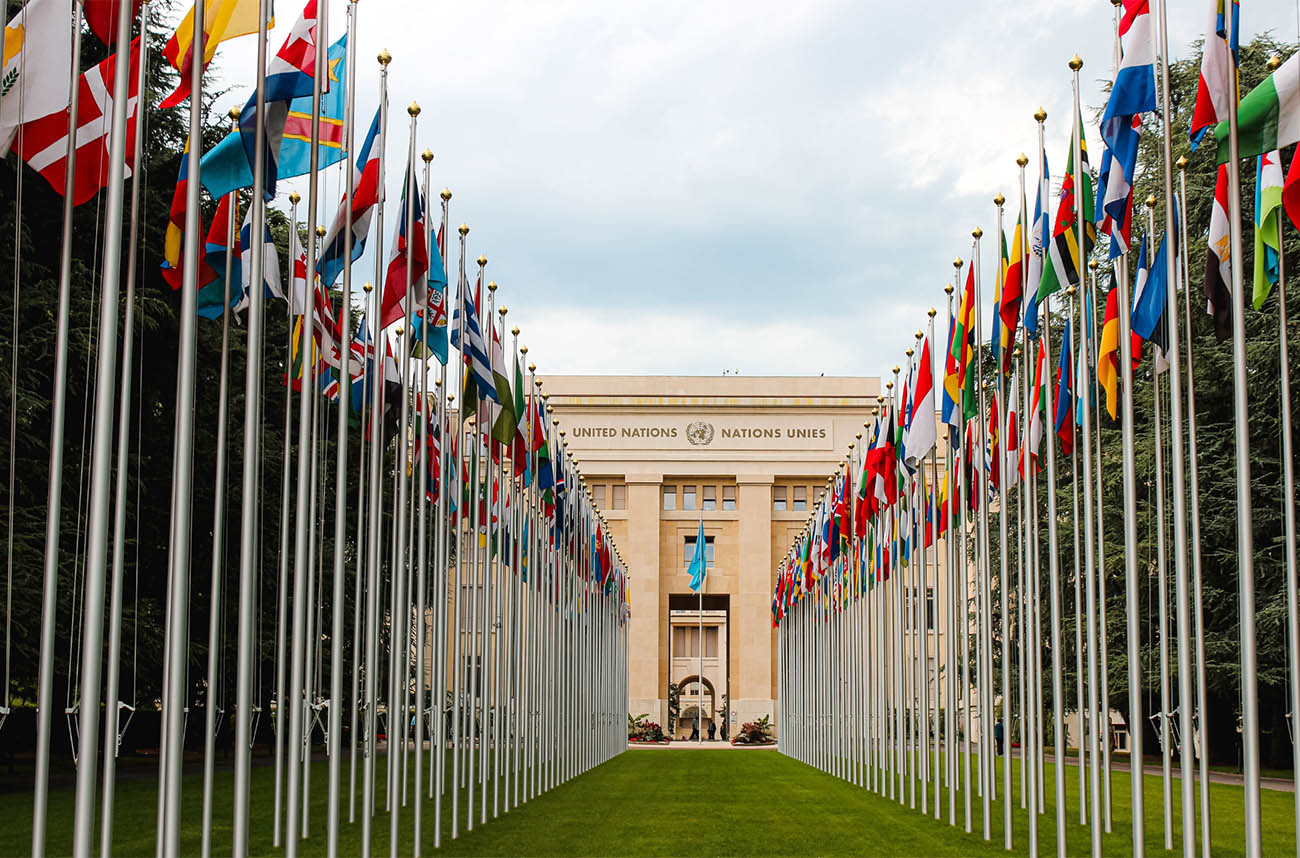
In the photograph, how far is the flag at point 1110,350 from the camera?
50.9ft

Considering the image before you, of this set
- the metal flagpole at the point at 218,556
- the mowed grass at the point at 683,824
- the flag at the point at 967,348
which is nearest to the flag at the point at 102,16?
the metal flagpole at the point at 218,556

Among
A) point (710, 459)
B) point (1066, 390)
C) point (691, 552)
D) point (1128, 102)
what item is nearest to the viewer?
point (1128, 102)

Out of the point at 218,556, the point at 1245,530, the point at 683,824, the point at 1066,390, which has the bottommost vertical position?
the point at 683,824

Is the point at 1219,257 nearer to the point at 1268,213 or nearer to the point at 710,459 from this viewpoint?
the point at 1268,213

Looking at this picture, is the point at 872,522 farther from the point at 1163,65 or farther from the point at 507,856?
the point at 1163,65

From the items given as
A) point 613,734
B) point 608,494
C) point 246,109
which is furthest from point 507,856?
point 608,494

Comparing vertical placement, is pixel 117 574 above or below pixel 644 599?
below

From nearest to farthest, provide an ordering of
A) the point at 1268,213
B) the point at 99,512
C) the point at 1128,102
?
the point at 99,512 → the point at 1268,213 → the point at 1128,102

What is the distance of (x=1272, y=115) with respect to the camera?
11.5 metres

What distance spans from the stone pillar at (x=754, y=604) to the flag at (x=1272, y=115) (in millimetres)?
64565

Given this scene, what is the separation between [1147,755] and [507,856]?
38450mm

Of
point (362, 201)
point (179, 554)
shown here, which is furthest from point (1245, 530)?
point (362, 201)

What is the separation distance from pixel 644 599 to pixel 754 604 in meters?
5.86

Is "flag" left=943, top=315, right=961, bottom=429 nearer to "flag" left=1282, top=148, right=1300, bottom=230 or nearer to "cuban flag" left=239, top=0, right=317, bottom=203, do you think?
"flag" left=1282, top=148, right=1300, bottom=230
